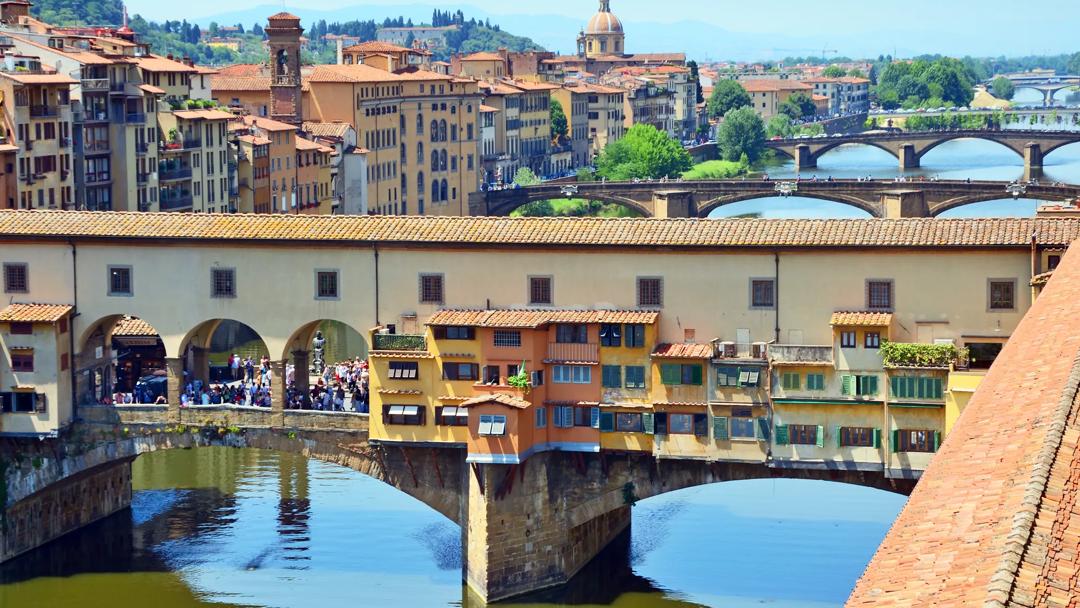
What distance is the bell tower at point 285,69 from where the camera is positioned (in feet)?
326

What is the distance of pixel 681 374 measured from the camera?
128 feet

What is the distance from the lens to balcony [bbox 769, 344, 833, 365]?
38.2 meters

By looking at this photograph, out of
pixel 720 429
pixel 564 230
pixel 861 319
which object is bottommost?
pixel 720 429

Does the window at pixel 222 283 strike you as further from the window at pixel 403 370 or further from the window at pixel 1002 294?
the window at pixel 1002 294

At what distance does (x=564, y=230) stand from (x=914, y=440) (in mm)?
7780

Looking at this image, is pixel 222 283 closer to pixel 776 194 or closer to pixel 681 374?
pixel 681 374

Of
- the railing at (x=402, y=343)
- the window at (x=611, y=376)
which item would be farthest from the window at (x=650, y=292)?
the railing at (x=402, y=343)

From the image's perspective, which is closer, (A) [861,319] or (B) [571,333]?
(A) [861,319]

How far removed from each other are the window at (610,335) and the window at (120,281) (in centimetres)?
941

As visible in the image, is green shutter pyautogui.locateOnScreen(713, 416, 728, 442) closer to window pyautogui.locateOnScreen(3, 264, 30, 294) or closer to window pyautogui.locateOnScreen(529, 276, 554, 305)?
window pyautogui.locateOnScreen(529, 276, 554, 305)

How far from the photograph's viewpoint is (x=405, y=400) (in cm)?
4016

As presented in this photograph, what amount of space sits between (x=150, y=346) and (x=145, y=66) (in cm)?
3391

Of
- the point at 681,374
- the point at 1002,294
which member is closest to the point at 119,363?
the point at 681,374

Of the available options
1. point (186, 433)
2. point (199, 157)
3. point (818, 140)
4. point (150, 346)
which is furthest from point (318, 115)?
point (818, 140)
